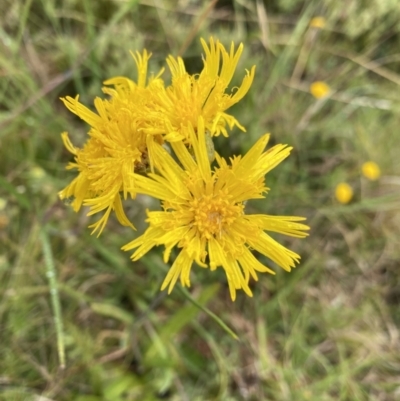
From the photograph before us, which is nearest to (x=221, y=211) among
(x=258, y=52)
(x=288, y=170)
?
(x=288, y=170)

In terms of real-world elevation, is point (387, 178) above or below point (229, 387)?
above

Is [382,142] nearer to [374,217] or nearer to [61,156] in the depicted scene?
[374,217]

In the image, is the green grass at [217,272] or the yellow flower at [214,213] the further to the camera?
the green grass at [217,272]

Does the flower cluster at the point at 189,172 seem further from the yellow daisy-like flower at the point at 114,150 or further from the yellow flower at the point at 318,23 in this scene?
the yellow flower at the point at 318,23

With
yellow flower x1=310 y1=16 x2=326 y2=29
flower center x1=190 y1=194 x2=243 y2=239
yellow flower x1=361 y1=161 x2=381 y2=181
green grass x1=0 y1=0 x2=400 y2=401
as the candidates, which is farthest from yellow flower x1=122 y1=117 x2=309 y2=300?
yellow flower x1=310 y1=16 x2=326 y2=29

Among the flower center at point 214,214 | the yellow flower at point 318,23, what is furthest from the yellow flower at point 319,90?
the flower center at point 214,214

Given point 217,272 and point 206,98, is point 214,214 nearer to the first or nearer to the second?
point 206,98

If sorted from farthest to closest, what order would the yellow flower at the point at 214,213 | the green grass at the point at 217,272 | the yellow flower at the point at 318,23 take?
the yellow flower at the point at 318,23 < the green grass at the point at 217,272 < the yellow flower at the point at 214,213
